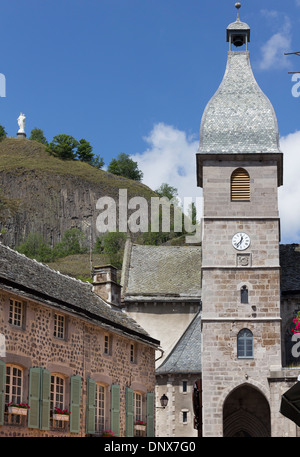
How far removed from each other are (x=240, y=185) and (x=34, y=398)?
1622cm

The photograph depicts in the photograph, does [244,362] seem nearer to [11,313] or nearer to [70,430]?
[70,430]

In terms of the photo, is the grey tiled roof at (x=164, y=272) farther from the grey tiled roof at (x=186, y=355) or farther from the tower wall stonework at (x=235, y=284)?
the tower wall stonework at (x=235, y=284)

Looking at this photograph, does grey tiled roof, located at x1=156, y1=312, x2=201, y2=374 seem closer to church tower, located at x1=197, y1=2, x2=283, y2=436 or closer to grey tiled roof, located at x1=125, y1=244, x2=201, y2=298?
grey tiled roof, located at x1=125, y1=244, x2=201, y2=298

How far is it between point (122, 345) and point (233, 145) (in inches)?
447

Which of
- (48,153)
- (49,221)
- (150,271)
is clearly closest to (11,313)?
(150,271)

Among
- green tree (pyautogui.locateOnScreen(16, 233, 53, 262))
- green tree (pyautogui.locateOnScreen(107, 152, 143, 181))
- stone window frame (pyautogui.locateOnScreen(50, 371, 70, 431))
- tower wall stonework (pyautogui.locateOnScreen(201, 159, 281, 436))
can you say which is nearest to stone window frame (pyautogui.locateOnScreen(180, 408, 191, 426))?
tower wall stonework (pyautogui.locateOnScreen(201, 159, 281, 436))

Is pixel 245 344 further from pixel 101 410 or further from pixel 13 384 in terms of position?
pixel 13 384

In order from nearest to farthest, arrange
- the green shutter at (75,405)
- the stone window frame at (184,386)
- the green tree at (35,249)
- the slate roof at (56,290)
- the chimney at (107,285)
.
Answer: the slate roof at (56,290)
the green shutter at (75,405)
the chimney at (107,285)
the stone window frame at (184,386)
the green tree at (35,249)

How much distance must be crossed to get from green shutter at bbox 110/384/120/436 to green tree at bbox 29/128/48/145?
150361mm

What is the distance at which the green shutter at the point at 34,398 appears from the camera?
22872 millimetres

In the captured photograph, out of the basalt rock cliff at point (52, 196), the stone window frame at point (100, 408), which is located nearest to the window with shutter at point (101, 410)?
the stone window frame at point (100, 408)

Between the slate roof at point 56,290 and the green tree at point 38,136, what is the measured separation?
480 ft

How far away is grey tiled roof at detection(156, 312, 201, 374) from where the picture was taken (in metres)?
39.4

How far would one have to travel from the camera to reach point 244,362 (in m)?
33.6
